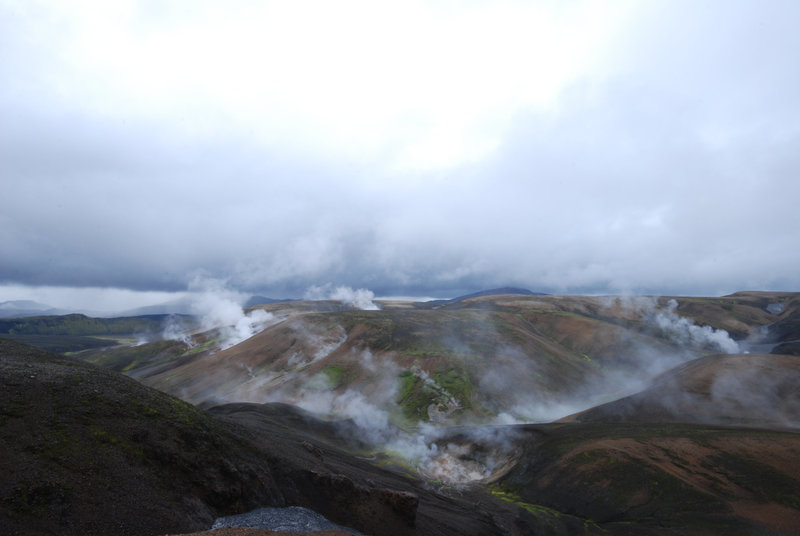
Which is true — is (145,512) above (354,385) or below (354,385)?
above

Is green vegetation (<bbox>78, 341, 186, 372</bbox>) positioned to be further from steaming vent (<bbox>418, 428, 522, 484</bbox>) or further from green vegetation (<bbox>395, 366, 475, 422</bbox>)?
steaming vent (<bbox>418, 428, 522, 484</bbox>)

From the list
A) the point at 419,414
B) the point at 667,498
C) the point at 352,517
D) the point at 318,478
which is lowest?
the point at 419,414

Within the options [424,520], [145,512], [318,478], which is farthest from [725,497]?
[145,512]

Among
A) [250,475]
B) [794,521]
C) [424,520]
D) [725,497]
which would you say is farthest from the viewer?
[725,497]

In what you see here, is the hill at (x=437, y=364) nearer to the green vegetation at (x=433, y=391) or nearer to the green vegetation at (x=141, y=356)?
the green vegetation at (x=433, y=391)

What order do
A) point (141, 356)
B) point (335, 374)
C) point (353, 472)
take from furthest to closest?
1. point (141, 356)
2. point (335, 374)
3. point (353, 472)

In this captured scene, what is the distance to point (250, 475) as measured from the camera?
18.3 m

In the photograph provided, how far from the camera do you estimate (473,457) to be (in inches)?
1745

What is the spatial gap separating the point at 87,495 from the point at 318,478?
10877 mm

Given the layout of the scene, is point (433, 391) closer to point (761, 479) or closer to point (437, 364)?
point (437, 364)

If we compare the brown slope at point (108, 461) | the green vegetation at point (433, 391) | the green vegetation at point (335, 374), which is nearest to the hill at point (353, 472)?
the brown slope at point (108, 461)

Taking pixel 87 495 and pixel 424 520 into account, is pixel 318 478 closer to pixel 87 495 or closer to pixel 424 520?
pixel 424 520

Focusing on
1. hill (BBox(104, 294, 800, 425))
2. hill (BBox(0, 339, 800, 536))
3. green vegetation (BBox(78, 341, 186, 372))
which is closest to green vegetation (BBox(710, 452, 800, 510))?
hill (BBox(0, 339, 800, 536))

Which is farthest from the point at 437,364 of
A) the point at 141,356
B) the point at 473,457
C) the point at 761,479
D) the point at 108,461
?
the point at 141,356
